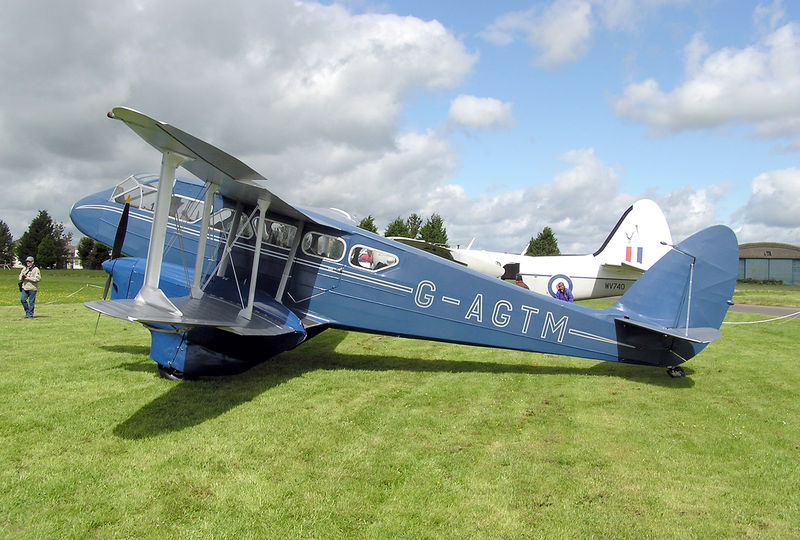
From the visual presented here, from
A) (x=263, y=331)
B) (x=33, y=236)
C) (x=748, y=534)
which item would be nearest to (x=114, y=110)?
(x=263, y=331)

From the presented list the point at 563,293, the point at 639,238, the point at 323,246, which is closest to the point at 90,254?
the point at 563,293

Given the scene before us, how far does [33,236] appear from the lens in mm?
73250

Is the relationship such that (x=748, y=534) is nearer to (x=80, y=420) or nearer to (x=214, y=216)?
(x=80, y=420)

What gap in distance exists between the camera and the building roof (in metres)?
77.5

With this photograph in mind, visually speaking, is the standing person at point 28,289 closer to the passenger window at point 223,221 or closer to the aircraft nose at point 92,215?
the aircraft nose at point 92,215

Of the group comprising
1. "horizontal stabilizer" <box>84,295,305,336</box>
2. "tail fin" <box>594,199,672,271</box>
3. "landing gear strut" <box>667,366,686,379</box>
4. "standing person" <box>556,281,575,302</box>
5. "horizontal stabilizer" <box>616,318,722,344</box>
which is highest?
"tail fin" <box>594,199,672,271</box>

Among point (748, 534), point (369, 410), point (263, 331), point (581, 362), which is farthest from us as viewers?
point (581, 362)

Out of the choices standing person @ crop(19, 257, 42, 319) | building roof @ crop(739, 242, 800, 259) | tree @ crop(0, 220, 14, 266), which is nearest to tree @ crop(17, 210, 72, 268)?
tree @ crop(0, 220, 14, 266)

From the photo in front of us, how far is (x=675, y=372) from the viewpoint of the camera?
7262 mm

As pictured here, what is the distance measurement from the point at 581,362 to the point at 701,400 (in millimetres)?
2389

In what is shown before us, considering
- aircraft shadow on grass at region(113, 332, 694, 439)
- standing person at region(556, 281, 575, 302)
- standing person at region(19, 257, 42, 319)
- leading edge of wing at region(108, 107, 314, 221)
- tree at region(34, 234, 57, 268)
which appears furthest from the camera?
tree at region(34, 234, 57, 268)

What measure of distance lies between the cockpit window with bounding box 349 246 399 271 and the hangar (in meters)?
82.5

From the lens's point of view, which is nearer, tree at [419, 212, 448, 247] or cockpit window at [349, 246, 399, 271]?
cockpit window at [349, 246, 399, 271]

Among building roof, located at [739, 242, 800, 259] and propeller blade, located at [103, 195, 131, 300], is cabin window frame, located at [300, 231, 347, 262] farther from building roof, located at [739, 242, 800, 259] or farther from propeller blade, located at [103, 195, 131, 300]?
building roof, located at [739, 242, 800, 259]
